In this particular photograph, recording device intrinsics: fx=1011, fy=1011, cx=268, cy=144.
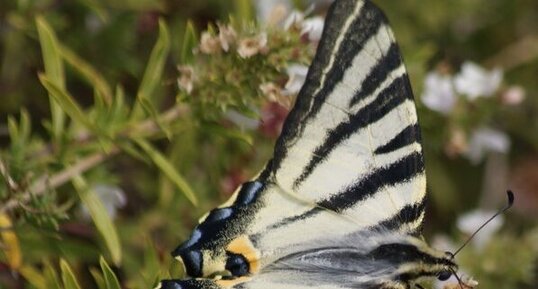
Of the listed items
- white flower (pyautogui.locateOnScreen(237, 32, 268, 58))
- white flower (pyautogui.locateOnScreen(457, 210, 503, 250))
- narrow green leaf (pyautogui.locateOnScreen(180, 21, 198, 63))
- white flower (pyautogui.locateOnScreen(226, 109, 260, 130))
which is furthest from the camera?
white flower (pyautogui.locateOnScreen(457, 210, 503, 250))

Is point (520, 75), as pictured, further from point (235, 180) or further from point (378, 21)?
point (378, 21)

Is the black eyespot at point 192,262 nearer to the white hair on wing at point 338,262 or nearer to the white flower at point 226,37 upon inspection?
the white hair on wing at point 338,262

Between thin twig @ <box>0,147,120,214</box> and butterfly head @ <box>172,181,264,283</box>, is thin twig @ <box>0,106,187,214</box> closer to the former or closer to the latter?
thin twig @ <box>0,147,120,214</box>

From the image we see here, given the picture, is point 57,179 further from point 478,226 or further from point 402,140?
point 478,226

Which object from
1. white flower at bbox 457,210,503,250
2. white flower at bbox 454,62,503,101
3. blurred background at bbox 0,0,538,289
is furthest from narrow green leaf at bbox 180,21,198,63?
white flower at bbox 457,210,503,250

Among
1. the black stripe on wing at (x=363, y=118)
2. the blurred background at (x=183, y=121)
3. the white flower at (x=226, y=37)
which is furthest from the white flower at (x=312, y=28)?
the black stripe on wing at (x=363, y=118)

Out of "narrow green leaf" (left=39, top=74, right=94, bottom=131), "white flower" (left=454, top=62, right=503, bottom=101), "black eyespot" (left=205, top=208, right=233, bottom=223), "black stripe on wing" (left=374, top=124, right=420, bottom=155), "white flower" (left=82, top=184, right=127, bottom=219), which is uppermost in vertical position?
"white flower" (left=454, top=62, right=503, bottom=101)
